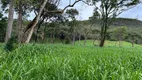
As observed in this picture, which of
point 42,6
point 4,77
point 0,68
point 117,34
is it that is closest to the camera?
point 4,77

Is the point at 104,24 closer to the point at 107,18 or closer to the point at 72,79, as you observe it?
the point at 107,18

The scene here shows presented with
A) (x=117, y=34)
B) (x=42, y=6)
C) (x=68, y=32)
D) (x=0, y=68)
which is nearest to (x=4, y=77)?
(x=0, y=68)

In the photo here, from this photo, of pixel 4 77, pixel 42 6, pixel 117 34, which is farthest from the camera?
pixel 117 34

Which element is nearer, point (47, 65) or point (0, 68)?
point (0, 68)

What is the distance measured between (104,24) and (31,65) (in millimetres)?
25289

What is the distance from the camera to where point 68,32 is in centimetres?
5366

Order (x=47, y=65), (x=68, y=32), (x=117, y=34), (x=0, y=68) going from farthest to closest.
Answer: (x=117, y=34) < (x=68, y=32) < (x=47, y=65) < (x=0, y=68)

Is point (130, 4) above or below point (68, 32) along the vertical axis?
above

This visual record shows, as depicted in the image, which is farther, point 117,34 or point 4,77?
point 117,34

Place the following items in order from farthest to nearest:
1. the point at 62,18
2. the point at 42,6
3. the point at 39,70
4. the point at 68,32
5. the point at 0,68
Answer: the point at 68,32, the point at 62,18, the point at 42,6, the point at 39,70, the point at 0,68

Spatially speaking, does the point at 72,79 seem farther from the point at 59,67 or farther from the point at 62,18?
the point at 62,18

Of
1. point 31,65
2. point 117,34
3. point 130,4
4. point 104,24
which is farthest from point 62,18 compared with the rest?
point 31,65

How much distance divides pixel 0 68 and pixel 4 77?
340 mm

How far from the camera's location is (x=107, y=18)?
97.3 ft
